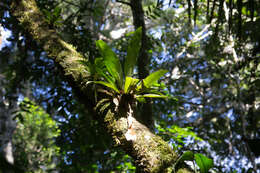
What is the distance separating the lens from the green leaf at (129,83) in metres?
1.44

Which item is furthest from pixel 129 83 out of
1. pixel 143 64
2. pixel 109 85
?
pixel 143 64

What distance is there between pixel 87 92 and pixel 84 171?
236 cm

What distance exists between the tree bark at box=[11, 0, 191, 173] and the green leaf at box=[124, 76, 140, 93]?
17cm

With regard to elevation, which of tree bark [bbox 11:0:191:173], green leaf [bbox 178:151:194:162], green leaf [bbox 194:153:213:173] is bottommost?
green leaf [bbox 194:153:213:173]

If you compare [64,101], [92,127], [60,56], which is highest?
[60,56]

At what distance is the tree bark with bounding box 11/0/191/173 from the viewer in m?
1.28

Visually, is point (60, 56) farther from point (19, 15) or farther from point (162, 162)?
point (162, 162)

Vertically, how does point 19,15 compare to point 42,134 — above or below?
above

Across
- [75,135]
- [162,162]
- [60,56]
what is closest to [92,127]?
[75,135]

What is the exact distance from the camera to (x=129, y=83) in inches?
57.5

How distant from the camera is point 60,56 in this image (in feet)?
5.66

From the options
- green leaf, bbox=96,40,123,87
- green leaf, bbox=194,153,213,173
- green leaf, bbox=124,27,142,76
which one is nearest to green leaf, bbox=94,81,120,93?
green leaf, bbox=96,40,123,87

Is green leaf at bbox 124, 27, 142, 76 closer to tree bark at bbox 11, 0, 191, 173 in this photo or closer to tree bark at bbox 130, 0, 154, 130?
tree bark at bbox 11, 0, 191, 173

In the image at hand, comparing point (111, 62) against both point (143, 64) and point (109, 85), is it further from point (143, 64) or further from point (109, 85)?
point (143, 64)
